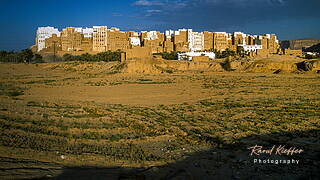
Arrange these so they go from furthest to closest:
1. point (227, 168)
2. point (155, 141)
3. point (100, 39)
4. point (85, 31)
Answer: point (85, 31), point (100, 39), point (155, 141), point (227, 168)

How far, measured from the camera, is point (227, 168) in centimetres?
557

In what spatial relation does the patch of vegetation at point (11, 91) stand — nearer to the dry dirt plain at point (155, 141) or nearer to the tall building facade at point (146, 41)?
the dry dirt plain at point (155, 141)

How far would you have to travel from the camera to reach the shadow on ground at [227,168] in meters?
4.93

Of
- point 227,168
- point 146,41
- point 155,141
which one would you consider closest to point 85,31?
point 146,41

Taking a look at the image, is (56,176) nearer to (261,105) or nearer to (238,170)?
(238,170)

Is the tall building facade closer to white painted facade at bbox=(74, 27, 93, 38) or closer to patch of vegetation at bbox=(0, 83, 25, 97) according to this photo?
white painted facade at bbox=(74, 27, 93, 38)

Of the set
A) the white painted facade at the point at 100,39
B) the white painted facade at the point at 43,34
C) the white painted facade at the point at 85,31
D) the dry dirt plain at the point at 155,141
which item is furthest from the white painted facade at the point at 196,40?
the dry dirt plain at the point at 155,141

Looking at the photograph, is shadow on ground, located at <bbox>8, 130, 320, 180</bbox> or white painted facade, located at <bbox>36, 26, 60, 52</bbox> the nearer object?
shadow on ground, located at <bbox>8, 130, 320, 180</bbox>

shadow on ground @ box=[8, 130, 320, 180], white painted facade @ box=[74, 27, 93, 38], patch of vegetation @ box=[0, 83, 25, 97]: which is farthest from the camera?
white painted facade @ box=[74, 27, 93, 38]

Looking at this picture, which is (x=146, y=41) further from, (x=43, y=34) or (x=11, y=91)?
(x=11, y=91)

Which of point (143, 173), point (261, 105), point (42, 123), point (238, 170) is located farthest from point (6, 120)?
point (261, 105)

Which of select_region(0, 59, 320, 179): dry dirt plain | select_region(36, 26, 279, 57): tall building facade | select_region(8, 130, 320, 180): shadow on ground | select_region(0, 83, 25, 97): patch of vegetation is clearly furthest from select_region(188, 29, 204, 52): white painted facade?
select_region(8, 130, 320, 180): shadow on ground

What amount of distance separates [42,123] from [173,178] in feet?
18.6

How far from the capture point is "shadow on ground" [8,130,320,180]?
4.93 meters
